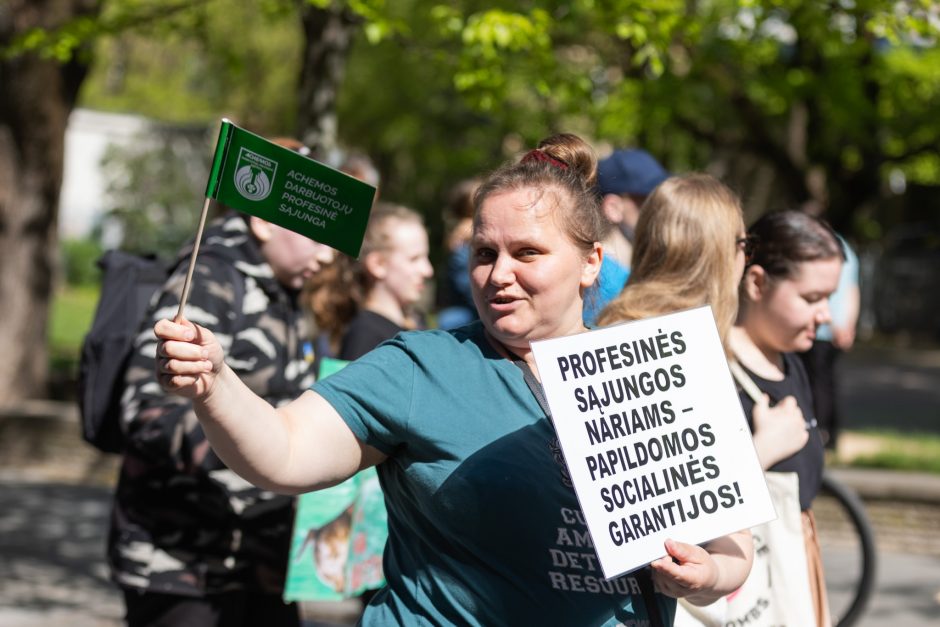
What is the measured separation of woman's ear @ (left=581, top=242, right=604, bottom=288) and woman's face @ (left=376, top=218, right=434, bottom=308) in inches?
Result: 94.4

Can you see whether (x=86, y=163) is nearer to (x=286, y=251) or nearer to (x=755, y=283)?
(x=286, y=251)

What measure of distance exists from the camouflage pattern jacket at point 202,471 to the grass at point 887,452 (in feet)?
20.7

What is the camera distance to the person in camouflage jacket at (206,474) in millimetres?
3490

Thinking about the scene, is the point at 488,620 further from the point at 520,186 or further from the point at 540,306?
the point at 520,186

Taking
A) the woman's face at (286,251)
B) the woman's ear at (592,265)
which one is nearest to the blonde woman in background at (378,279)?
the woman's face at (286,251)

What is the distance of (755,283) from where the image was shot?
3770mm

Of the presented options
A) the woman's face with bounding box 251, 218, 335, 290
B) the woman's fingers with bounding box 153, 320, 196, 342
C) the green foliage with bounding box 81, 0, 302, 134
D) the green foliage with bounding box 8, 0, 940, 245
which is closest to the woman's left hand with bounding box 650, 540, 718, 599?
the woman's fingers with bounding box 153, 320, 196, 342

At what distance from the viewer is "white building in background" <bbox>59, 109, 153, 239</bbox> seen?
31.3 meters

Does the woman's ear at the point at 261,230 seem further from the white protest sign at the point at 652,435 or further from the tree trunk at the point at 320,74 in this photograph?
the tree trunk at the point at 320,74

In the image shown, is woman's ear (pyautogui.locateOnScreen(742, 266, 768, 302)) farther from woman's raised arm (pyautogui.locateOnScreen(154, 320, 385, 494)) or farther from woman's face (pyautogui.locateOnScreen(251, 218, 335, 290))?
woman's raised arm (pyautogui.locateOnScreen(154, 320, 385, 494))

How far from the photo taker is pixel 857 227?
3172cm

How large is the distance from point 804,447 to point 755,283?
1.71ft

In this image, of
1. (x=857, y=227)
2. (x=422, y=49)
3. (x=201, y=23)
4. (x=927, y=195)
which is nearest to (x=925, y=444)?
(x=422, y=49)

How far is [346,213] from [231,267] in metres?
1.18
